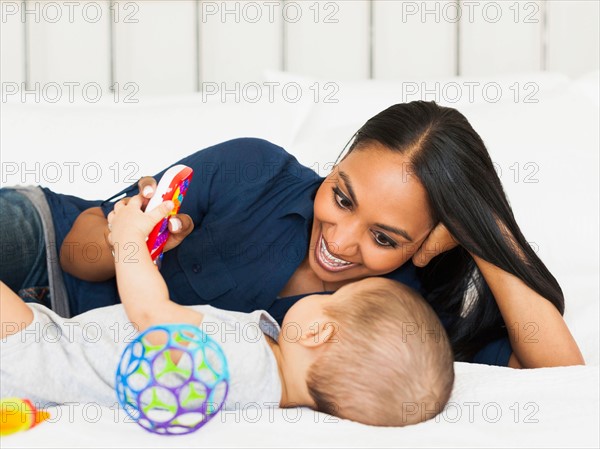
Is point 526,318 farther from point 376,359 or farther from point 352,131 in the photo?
point 352,131

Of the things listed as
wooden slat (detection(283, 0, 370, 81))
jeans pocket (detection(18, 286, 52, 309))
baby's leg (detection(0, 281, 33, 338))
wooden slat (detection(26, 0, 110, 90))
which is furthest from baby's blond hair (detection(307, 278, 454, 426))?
wooden slat (detection(26, 0, 110, 90))

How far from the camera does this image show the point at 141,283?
996 millimetres

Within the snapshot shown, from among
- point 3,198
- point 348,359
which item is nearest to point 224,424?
point 348,359

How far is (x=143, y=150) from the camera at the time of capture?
1.60 m

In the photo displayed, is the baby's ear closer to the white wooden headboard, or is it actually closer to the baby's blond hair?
the baby's blond hair

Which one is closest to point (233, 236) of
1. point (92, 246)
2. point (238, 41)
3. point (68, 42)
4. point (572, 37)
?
point (92, 246)

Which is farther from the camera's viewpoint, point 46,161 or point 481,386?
point 46,161

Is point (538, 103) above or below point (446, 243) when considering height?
above

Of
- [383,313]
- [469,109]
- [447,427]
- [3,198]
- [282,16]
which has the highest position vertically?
[282,16]

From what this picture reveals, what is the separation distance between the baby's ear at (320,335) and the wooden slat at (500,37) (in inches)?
49.0

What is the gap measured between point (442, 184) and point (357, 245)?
0.53 ft

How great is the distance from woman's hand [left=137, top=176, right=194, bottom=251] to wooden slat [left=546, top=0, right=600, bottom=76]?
50.1 inches

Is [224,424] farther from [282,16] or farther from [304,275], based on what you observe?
[282,16]

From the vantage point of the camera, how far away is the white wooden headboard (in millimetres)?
2018
